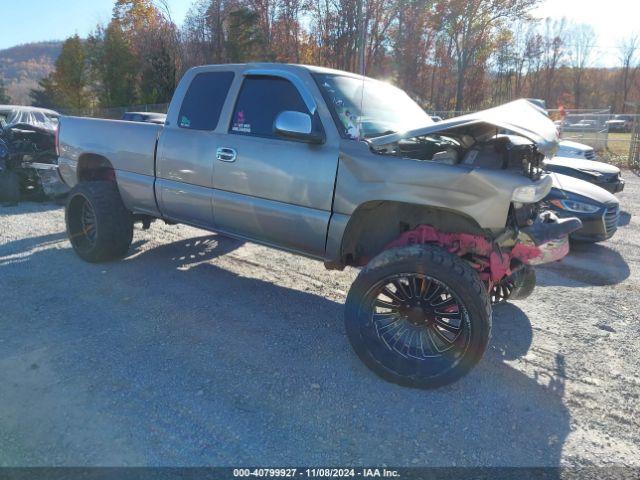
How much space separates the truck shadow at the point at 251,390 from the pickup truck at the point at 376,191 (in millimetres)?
328

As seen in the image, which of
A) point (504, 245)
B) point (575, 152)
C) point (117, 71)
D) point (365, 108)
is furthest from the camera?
point (117, 71)

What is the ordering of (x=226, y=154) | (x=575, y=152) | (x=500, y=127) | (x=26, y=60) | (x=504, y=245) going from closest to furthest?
(x=500, y=127)
(x=504, y=245)
(x=226, y=154)
(x=575, y=152)
(x=26, y=60)

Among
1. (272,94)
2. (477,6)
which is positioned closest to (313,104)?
(272,94)

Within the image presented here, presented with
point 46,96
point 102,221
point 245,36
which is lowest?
point 102,221

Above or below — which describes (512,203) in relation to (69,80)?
below

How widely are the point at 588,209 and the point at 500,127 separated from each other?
4.09 m

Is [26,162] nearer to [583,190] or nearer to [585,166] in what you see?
[583,190]

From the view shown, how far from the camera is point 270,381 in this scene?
3.19 m

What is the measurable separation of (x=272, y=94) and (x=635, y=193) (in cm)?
1006

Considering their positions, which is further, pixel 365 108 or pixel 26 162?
pixel 26 162

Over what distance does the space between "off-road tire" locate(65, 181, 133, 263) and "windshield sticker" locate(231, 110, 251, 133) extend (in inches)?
73.7

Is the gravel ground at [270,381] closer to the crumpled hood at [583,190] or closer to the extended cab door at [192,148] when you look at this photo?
the extended cab door at [192,148]

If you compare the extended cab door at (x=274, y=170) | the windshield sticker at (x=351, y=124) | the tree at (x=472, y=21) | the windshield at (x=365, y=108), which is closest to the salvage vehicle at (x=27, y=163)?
the extended cab door at (x=274, y=170)

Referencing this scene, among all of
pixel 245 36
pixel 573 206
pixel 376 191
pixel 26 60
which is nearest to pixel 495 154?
pixel 376 191
